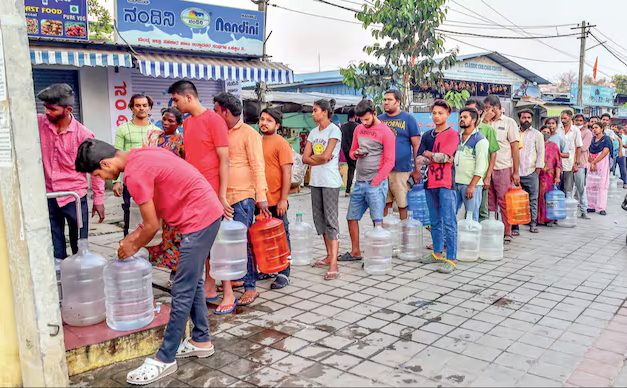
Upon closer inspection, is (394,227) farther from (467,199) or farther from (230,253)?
(230,253)

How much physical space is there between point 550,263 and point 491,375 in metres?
3.53

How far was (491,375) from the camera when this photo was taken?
354cm

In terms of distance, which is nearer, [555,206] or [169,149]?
[169,149]

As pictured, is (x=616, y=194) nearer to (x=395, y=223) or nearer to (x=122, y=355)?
(x=395, y=223)

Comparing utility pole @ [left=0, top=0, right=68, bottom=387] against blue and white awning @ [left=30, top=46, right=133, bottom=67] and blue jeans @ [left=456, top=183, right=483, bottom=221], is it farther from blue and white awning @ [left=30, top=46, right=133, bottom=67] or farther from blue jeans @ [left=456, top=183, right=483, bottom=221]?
blue and white awning @ [left=30, top=46, right=133, bottom=67]

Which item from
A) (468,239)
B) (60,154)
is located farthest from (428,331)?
(60,154)

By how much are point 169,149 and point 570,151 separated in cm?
764

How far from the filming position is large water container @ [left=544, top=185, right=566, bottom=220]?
8992 millimetres

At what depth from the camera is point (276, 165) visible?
5.54 meters

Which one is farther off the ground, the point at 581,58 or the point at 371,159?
the point at 581,58

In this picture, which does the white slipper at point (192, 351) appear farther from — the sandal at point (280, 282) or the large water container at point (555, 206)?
the large water container at point (555, 206)

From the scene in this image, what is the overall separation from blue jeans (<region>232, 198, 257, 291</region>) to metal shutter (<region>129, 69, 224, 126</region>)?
289 inches

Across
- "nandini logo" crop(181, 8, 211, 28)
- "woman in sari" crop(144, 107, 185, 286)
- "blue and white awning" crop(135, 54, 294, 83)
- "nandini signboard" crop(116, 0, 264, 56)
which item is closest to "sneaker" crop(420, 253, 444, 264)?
"woman in sari" crop(144, 107, 185, 286)

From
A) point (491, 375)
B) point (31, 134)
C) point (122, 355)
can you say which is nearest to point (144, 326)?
point (122, 355)
